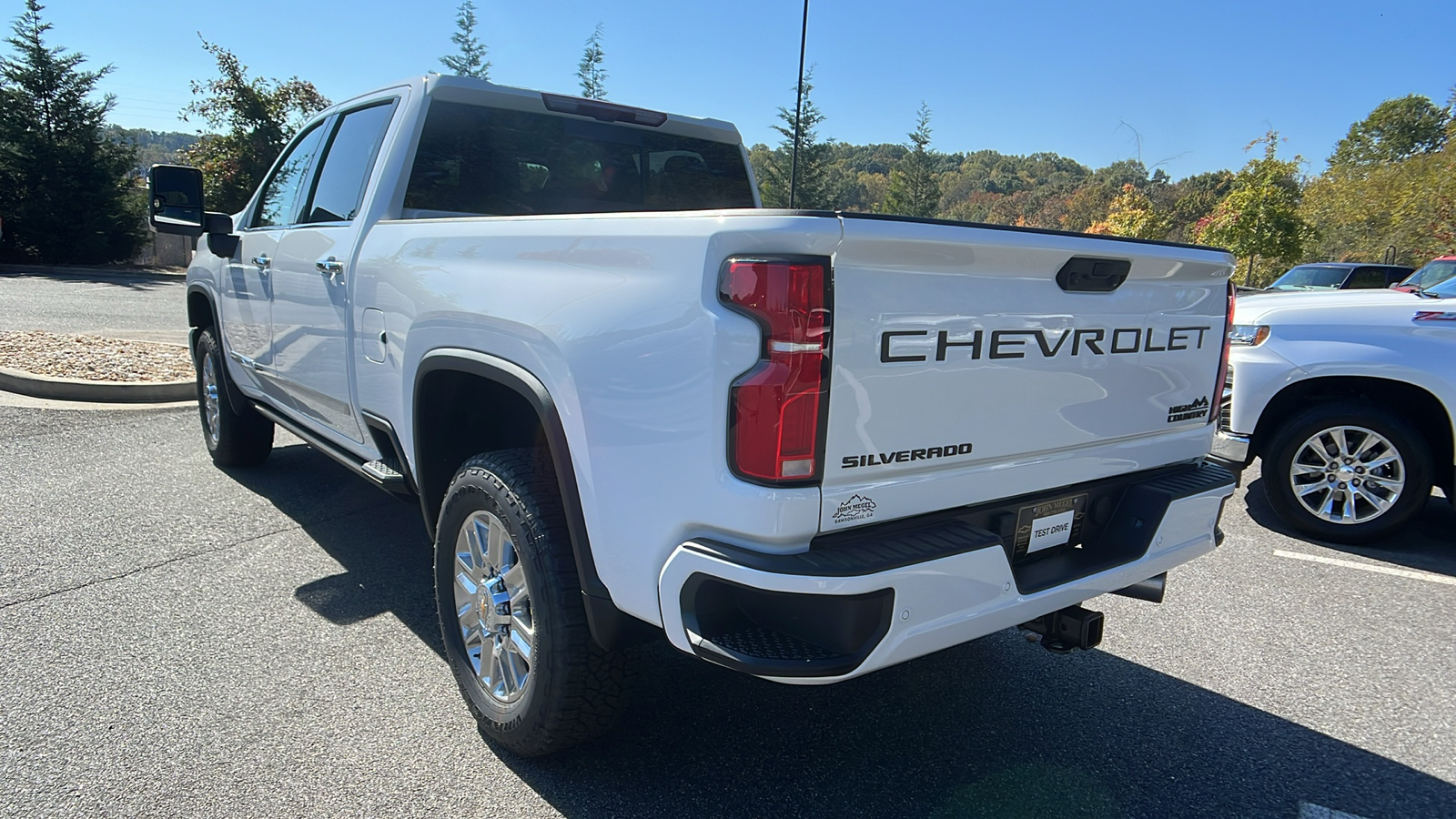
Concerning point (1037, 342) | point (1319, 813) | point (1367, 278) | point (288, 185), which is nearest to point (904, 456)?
point (1037, 342)

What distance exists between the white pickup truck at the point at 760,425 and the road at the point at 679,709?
358mm

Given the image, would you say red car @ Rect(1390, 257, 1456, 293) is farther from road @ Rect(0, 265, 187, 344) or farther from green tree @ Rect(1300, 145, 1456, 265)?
road @ Rect(0, 265, 187, 344)

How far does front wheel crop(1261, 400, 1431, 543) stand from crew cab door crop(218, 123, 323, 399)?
5516 millimetres

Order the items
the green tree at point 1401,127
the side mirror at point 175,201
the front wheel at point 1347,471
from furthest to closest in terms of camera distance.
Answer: the green tree at point 1401,127, the front wheel at point 1347,471, the side mirror at point 175,201

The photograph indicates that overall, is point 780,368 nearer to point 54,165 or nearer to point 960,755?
point 960,755

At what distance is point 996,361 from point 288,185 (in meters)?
3.94

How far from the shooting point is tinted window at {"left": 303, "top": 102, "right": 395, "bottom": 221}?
3.63 meters

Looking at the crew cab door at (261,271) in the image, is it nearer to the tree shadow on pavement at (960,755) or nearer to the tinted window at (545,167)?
the tinted window at (545,167)

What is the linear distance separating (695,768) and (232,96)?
1172 inches

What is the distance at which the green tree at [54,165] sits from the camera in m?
22.0

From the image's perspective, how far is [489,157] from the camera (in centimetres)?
364

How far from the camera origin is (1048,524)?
2.39 meters

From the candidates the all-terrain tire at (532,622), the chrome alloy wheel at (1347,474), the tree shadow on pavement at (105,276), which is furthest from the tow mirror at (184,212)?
the tree shadow on pavement at (105,276)

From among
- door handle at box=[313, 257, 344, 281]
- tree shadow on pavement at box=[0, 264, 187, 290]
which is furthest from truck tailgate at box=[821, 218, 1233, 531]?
tree shadow on pavement at box=[0, 264, 187, 290]
